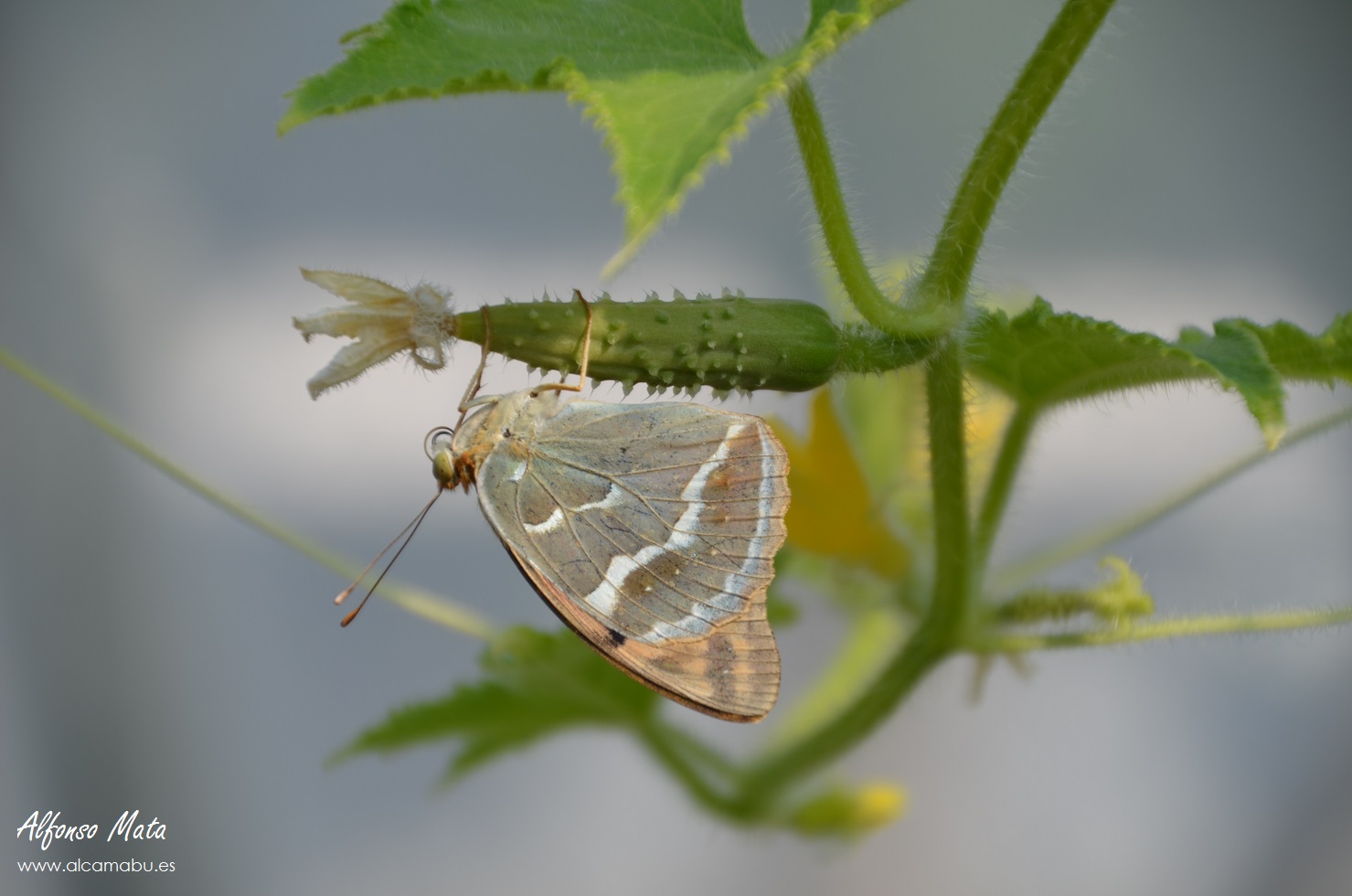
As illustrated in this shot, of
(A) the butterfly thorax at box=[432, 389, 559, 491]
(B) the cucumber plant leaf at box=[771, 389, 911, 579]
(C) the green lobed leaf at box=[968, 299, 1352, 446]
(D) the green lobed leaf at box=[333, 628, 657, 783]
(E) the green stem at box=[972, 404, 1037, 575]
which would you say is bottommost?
(D) the green lobed leaf at box=[333, 628, 657, 783]

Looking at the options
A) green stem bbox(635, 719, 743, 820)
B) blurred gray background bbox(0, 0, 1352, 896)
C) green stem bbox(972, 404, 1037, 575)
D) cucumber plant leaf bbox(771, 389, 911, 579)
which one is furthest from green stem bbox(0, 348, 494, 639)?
blurred gray background bbox(0, 0, 1352, 896)

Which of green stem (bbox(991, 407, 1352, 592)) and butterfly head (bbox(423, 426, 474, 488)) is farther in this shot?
green stem (bbox(991, 407, 1352, 592))

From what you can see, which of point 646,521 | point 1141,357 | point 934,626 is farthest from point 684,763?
point 1141,357

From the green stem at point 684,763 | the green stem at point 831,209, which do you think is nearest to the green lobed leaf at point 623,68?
the green stem at point 831,209

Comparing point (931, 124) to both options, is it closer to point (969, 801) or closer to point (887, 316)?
point (969, 801)

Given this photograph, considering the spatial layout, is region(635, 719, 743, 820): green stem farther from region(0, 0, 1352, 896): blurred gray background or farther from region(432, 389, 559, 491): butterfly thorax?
region(0, 0, 1352, 896): blurred gray background

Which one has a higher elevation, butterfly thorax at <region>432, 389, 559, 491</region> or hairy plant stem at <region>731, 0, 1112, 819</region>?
hairy plant stem at <region>731, 0, 1112, 819</region>
